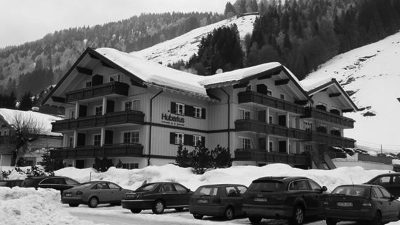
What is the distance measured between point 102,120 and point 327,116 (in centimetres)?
2686

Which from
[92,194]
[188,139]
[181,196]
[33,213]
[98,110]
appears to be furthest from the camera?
[98,110]

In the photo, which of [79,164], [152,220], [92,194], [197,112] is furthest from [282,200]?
[79,164]

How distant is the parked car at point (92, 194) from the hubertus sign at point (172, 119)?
54.1ft

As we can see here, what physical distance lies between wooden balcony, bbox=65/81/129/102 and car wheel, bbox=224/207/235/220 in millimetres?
25068

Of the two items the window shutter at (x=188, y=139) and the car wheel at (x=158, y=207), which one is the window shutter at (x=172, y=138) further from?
the car wheel at (x=158, y=207)

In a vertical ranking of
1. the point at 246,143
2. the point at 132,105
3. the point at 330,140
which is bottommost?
the point at 246,143

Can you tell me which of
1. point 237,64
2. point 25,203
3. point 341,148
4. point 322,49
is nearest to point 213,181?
point 25,203

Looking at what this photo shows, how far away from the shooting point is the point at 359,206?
1611cm

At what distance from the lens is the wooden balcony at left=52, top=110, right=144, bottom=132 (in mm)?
40500

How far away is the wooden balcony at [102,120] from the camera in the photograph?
1594 inches

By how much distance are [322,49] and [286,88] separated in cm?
8455

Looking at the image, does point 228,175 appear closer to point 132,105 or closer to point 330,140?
point 132,105

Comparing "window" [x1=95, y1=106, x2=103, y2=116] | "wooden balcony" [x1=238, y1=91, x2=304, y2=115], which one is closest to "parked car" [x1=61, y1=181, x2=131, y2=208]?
"window" [x1=95, y1=106, x2=103, y2=116]

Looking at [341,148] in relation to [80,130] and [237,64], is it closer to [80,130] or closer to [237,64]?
[80,130]
